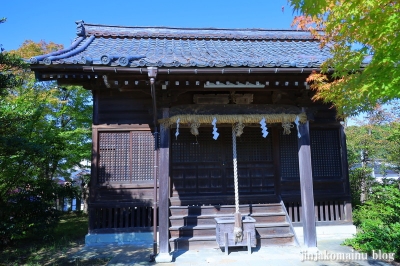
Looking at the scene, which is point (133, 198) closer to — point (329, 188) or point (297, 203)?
point (297, 203)

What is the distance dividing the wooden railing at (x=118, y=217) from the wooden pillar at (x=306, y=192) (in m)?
3.70

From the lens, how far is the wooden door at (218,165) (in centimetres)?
723

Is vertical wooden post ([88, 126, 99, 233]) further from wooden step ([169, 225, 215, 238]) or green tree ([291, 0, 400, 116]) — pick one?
green tree ([291, 0, 400, 116])

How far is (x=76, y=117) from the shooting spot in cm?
1107

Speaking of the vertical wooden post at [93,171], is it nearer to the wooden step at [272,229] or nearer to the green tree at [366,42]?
the wooden step at [272,229]

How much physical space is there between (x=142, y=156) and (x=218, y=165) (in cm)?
203

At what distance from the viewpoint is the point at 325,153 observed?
748 cm

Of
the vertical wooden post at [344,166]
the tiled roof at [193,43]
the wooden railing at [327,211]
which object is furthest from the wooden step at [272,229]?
the tiled roof at [193,43]

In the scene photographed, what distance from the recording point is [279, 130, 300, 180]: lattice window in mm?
7328

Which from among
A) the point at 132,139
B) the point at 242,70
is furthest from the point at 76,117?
the point at 242,70

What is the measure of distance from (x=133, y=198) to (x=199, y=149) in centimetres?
212

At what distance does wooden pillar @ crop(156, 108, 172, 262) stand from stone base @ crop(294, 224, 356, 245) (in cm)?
363

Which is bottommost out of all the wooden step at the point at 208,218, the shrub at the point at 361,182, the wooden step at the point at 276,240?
the wooden step at the point at 276,240

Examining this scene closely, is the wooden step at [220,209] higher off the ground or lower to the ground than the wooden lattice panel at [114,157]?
lower
